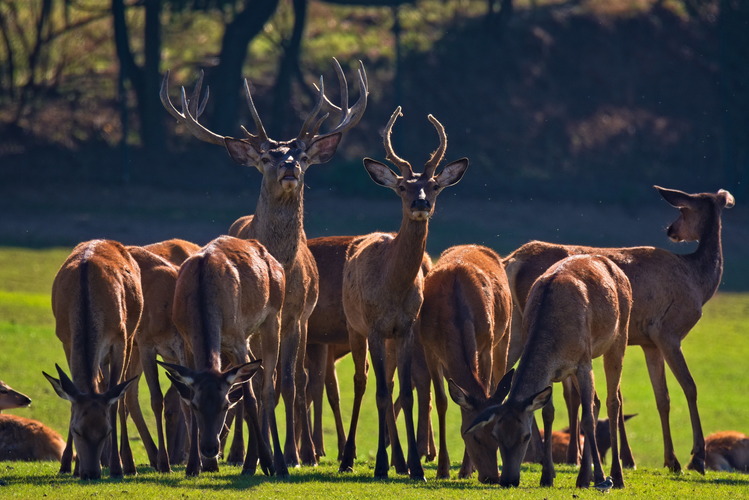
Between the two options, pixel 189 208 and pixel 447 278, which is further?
pixel 189 208

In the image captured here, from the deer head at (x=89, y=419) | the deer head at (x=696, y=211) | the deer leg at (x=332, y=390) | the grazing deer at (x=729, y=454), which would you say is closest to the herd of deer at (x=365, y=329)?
the deer head at (x=89, y=419)

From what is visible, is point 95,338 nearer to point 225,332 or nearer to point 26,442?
point 225,332

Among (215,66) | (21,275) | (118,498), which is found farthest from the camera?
(215,66)

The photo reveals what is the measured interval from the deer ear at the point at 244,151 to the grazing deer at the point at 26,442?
4.18m

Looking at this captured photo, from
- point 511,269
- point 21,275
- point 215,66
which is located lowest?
point 21,275

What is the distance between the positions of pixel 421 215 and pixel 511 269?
11.5 feet

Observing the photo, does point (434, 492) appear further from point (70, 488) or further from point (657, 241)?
point (657, 241)

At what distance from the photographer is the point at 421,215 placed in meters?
13.7

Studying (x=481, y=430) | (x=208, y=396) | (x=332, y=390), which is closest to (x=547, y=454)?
(x=481, y=430)

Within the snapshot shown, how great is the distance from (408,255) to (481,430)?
204 cm

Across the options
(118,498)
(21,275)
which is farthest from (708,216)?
(21,275)

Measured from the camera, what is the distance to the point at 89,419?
12.1 m

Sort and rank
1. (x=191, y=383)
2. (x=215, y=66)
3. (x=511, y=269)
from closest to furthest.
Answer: (x=191, y=383)
(x=511, y=269)
(x=215, y=66)

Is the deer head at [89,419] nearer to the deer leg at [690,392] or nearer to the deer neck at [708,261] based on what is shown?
the deer leg at [690,392]
